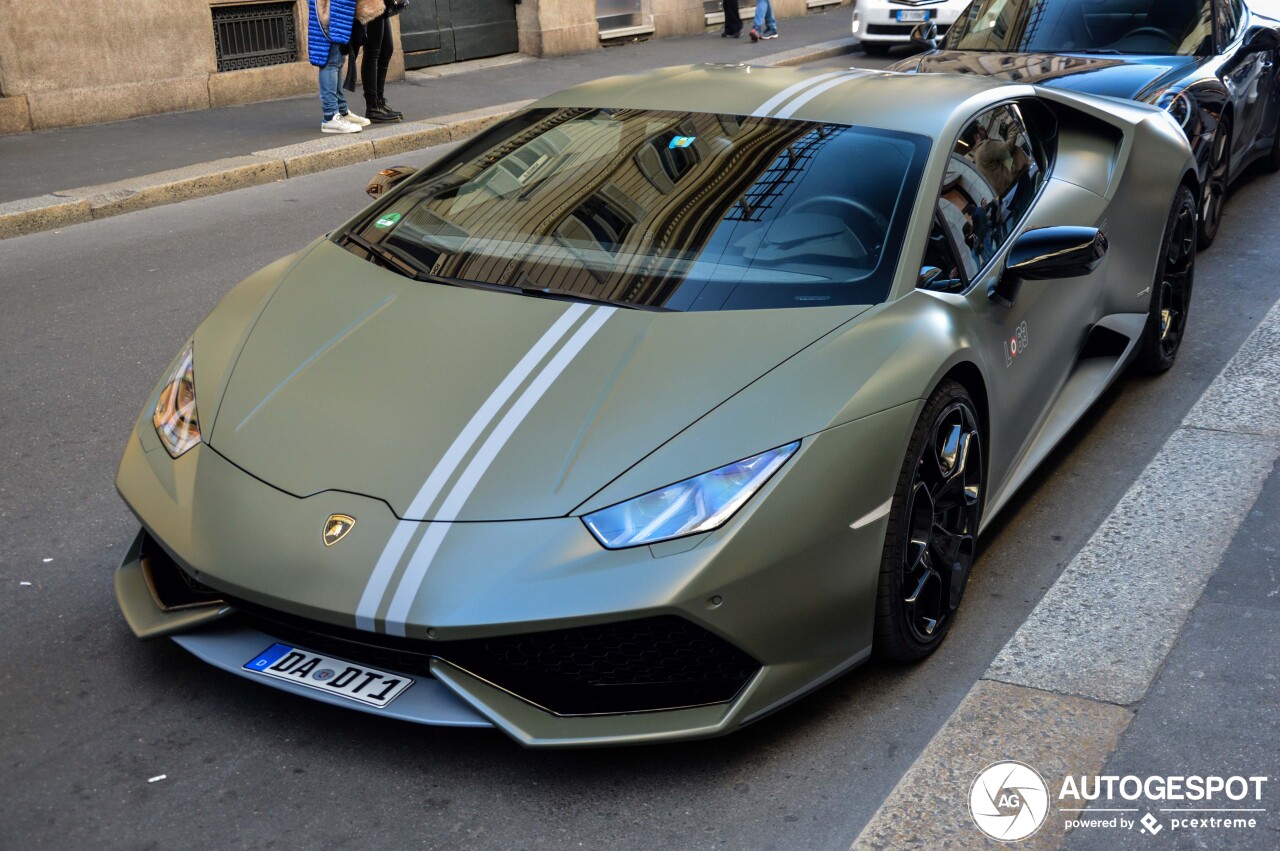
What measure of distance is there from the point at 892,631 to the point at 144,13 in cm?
1091

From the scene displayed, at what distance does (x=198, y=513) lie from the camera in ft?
10.2

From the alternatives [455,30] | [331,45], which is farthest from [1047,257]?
[455,30]

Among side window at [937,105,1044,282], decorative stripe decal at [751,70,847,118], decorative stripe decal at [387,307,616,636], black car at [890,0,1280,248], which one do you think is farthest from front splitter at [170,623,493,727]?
black car at [890,0,1280,248]

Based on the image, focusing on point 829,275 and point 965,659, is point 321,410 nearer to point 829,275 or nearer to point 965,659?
point 829,275

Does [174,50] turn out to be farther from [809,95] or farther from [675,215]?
[675,215]

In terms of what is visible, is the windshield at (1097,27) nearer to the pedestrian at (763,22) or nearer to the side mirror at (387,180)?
the side mirror at (387,180)

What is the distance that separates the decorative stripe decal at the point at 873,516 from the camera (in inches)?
121

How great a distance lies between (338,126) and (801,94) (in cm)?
806

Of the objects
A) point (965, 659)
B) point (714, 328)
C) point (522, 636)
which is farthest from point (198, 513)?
point (965, 659)

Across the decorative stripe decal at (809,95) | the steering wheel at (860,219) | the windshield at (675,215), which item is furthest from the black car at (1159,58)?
the steering wheel at (860,219)

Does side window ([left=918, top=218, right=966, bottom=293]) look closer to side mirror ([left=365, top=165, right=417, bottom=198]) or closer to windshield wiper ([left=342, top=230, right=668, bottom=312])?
windshield wiper ([left=342, top=230, right=668, bottom=312])

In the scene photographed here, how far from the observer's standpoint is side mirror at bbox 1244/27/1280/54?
7.67 metres

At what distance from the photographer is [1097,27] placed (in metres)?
7.69

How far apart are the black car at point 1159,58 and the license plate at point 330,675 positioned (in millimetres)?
4816
